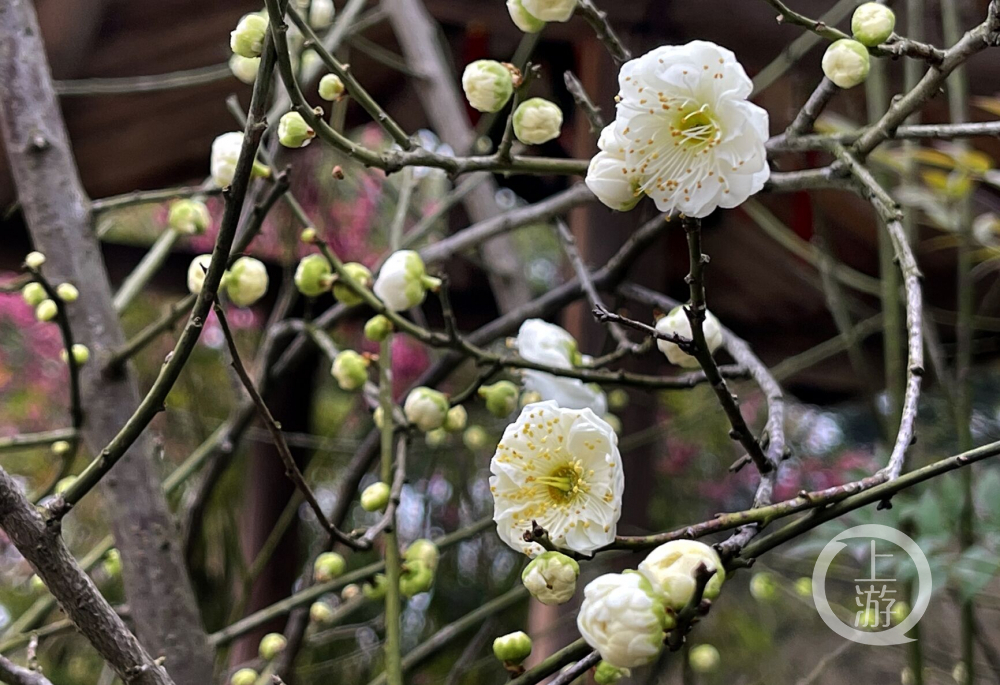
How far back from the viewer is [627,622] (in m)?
0.22

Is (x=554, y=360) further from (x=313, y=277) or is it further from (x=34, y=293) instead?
(x=34, y=293)

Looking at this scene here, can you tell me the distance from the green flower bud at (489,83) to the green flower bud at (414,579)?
0.23 m

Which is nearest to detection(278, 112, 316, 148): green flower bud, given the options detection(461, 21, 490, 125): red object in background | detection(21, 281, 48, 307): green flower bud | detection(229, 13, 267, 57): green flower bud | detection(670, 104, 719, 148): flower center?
detection(229, 13, 267, 57): green flower bud

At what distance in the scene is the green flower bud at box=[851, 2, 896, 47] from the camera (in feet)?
1.04

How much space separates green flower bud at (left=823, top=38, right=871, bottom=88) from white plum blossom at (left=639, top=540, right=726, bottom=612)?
20 centimetres

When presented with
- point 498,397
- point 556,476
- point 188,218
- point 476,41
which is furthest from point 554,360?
point 476,41

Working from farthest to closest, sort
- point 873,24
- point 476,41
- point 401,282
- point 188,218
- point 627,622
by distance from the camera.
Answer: point 476,41 → point 188,218 → point 401,282 → point 873,24 → point 627,622

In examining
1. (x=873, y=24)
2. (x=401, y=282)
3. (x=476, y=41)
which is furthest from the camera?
(x=476, y=41)

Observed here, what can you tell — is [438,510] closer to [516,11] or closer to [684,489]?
[684,489]

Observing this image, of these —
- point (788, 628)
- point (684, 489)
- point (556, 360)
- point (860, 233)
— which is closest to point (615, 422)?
point (556, 360)

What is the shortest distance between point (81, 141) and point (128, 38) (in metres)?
0.15

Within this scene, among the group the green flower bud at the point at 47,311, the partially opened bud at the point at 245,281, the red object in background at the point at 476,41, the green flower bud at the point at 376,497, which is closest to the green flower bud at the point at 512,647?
the green flower bud at the point at 376,497

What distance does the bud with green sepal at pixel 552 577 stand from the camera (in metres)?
0.26

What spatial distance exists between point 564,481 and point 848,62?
0.20 meters
